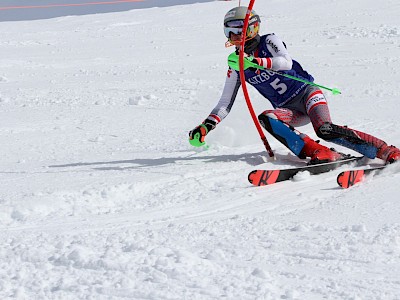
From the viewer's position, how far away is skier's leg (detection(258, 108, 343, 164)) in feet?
17.1

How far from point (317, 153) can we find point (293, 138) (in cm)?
29

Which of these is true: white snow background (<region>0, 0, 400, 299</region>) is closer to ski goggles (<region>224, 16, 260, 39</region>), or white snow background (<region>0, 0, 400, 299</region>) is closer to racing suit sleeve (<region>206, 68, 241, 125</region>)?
racing suit sleeve (<region>206, 68, 241, 125</region>)

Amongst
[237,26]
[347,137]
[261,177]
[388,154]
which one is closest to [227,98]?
[237,26]

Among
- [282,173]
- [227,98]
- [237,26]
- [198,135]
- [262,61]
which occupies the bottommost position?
[198,135]

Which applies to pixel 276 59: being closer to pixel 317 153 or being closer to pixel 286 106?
pixel 286 106

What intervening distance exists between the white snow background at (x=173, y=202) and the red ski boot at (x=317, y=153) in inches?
9.8

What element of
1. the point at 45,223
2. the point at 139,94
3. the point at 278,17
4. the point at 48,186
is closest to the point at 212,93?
the point at 139,94

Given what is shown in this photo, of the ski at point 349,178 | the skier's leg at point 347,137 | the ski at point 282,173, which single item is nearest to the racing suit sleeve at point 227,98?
the skier's leg at point 347,137

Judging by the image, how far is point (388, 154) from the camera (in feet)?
16.5

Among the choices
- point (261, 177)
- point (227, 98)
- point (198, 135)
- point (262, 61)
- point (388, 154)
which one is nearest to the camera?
point (261, 177)

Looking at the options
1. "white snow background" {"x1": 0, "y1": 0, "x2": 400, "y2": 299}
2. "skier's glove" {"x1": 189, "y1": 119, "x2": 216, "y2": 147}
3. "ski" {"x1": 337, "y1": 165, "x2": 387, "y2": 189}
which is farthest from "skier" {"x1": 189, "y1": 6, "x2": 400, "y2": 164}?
"ski" {"x1": 337, "y1": 165, "x2": 387, "y2": 189}

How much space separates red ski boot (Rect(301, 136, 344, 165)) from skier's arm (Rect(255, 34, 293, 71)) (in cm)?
69

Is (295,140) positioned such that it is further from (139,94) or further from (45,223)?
(139,94)

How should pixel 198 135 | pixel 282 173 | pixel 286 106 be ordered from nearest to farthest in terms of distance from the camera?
pixel 282 173
pixel 198 135
pixel 286 106
